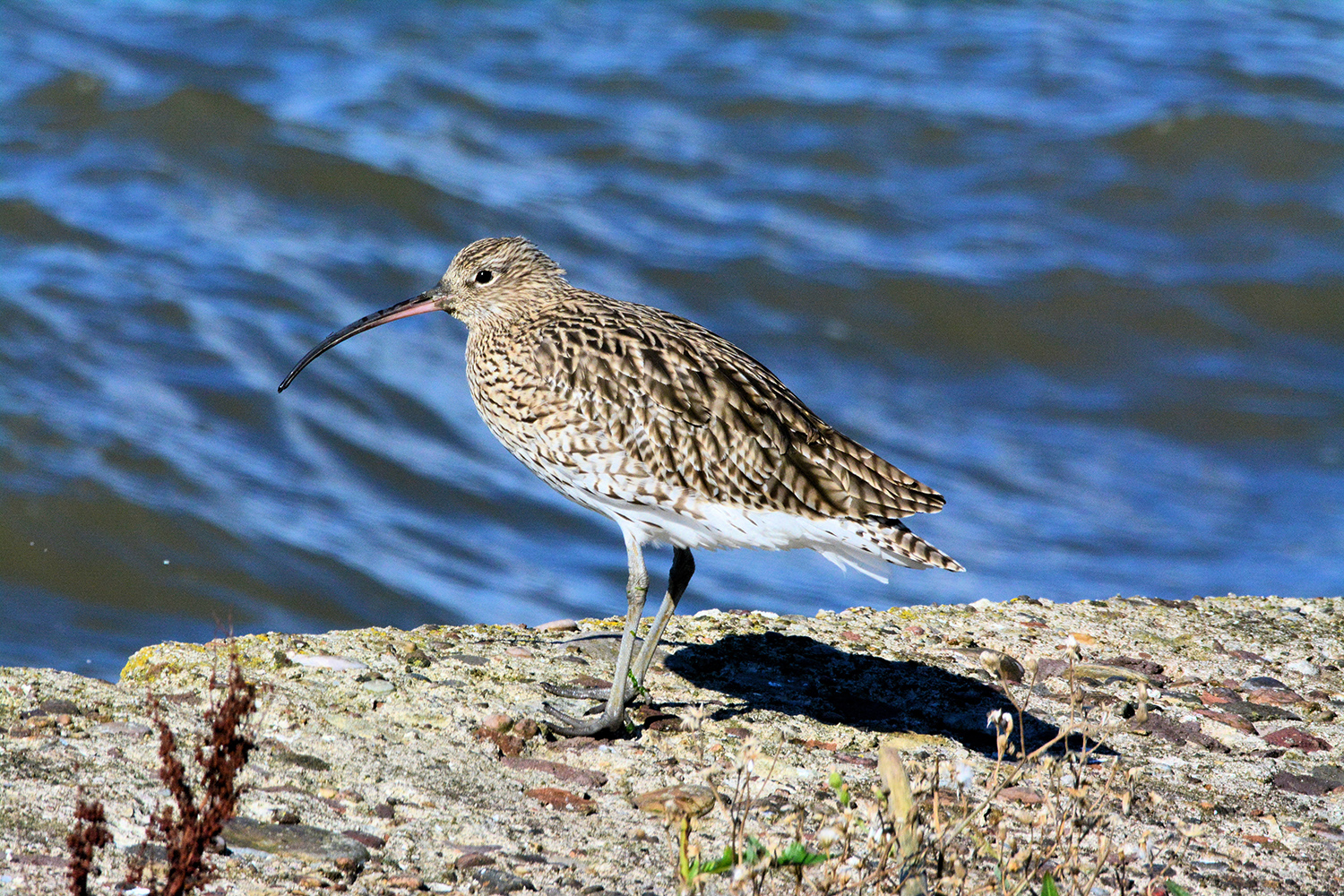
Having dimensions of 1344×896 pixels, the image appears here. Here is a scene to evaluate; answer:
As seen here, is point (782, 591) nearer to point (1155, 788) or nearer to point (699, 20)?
point (1155, 788)

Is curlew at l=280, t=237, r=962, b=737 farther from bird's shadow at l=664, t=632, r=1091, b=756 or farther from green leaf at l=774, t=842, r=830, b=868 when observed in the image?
green leaf at l=774, t=842, r=830, b=868

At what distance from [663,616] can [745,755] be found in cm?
208

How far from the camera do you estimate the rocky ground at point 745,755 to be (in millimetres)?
3762

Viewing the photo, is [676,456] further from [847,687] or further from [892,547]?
[847,687]

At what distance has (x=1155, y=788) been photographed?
187 inches

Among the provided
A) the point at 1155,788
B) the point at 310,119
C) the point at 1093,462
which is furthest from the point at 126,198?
the point at 1155,788

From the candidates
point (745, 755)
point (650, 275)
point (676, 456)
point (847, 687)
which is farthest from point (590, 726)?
point (650, 275)

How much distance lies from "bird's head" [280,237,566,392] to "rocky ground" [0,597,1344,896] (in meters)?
1.37

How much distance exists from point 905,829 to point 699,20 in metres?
20.6

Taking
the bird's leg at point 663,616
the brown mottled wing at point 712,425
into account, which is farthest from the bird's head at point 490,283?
the bird's leg at point 663,616

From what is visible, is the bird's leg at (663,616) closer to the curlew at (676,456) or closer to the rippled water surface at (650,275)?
the curlew at (676,456)

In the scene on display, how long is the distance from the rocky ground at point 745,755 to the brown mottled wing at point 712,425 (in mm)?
805

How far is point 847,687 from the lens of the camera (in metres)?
5.52

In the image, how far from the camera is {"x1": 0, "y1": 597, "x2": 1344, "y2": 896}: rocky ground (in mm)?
3762
